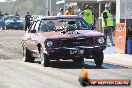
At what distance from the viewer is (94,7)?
5303 cm

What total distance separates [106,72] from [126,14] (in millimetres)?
10572

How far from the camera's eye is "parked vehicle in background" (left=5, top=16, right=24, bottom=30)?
51.6 metres

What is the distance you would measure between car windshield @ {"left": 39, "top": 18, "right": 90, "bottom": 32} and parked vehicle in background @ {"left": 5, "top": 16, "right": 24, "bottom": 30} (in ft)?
116

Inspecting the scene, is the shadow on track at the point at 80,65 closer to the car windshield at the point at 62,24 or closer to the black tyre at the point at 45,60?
the black tyre at the point at 45,60

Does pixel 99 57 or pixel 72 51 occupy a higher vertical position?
pixel 72 51

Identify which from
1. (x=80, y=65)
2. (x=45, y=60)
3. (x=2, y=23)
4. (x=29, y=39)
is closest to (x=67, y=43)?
(x=45, y=60)

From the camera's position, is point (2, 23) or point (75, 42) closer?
point (75, 42)

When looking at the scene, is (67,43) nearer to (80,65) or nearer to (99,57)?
(99,57)

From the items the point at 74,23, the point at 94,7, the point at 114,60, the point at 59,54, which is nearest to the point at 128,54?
the point at 114,60

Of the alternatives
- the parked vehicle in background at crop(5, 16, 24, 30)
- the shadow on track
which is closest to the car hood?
the shadow on track

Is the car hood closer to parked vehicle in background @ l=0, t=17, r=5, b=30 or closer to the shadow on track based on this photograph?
the shadow on track

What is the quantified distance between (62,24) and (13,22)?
35.7 m

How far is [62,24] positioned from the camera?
16.3 metres

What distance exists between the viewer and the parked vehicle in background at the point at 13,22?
51.6 m
